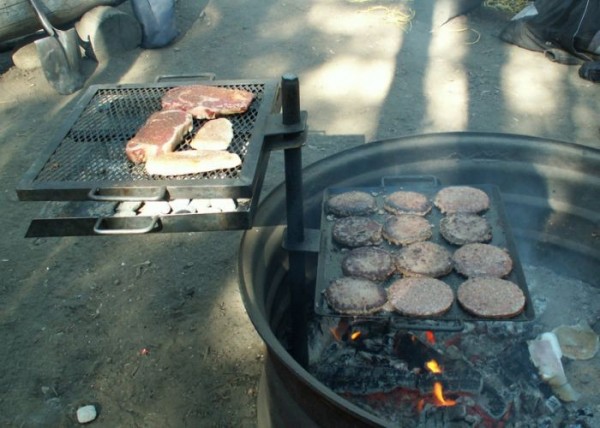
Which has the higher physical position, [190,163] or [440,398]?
[190,163]

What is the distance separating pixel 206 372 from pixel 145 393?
36 centimetres

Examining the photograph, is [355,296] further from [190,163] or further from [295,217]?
[190,163]

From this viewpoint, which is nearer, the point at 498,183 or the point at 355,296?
the point at 355,296

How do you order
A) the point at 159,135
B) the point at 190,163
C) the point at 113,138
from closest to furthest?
the point at 190,163 < the point at 159,135 < the point at 113,138

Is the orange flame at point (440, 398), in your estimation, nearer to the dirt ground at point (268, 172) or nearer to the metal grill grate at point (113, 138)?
the dirt ground at point (268, 172)

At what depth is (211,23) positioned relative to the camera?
7691mm

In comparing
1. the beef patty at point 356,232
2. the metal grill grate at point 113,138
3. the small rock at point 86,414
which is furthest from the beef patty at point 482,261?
the small rock at point 86,414

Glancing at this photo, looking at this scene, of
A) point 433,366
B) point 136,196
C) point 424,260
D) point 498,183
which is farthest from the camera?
point 498,183

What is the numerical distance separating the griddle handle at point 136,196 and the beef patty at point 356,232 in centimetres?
108

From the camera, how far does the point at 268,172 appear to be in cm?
495

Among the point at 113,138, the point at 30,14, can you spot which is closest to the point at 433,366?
the point at 113,138

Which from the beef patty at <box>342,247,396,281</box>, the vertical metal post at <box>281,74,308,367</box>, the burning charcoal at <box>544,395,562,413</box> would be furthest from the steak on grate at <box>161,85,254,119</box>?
the burning charcoal at <box>544,395,562,413</box>

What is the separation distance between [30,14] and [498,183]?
18.7 feet

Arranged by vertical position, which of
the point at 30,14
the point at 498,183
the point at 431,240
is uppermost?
the point at 431,240
